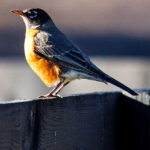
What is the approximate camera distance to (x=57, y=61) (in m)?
5.02

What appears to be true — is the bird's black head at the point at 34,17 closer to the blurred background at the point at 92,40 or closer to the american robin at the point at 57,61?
the american robin at the point at 57,61

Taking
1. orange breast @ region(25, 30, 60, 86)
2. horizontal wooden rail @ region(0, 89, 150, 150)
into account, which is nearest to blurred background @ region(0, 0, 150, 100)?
orange breast @ region(25, 30, 60, 86)

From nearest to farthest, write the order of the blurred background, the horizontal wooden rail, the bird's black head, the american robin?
1. the horizontal wooden rail
2. the american robin
3. the bird's black head
4. the blurred background

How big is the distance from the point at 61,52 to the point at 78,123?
1.80 m

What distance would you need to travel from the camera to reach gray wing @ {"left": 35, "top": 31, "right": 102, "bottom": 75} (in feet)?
16.3

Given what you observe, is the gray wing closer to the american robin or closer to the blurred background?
the american robin

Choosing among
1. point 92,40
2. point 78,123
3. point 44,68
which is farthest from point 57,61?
point 92,40

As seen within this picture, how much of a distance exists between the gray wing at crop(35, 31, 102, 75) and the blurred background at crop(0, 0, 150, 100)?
81.8 inches

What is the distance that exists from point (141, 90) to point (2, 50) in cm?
747

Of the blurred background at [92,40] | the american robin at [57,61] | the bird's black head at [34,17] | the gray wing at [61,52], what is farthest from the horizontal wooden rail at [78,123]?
the blurred background at [92,40]

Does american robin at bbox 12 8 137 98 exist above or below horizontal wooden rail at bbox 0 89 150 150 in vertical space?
above

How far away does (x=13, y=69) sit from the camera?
25.9ft

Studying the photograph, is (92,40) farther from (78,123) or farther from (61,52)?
(78,123)

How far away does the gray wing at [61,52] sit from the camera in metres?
4.96
